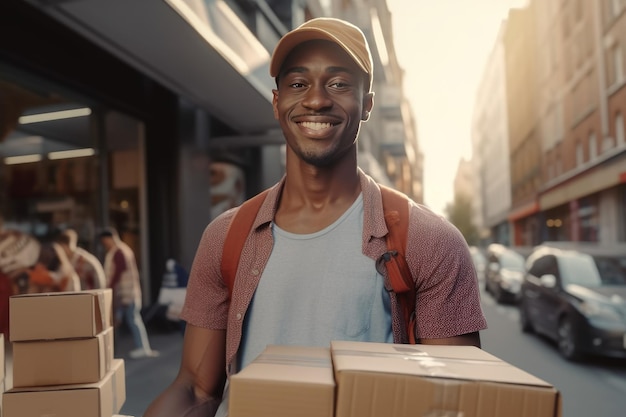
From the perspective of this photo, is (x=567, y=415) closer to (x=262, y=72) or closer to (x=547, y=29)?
(x=262, y=72)

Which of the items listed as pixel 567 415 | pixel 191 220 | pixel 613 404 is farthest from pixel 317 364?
pixel 191 220

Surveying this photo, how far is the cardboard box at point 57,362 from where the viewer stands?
2369mm

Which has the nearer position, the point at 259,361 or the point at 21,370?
the point at 259,361

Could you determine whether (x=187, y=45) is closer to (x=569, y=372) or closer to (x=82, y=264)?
(x=82, y=264)

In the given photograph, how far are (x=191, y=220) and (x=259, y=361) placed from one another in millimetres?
10398

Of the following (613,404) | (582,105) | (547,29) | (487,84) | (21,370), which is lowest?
(613,404)

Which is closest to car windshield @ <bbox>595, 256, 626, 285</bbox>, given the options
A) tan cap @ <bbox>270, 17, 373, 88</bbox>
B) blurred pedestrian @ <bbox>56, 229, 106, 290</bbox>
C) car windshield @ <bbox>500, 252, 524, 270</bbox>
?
blurred pedestrian @ <bbox>56, 229, 106, 290</bbox>

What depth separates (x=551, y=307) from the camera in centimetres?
976

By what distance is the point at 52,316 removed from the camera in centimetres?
238

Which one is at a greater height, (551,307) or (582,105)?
(582,105)

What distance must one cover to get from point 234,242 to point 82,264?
6616mm

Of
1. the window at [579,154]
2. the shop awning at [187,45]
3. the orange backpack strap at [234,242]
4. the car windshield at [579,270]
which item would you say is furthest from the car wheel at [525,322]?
the window at [579,154]

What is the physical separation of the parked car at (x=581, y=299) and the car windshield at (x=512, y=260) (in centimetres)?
707

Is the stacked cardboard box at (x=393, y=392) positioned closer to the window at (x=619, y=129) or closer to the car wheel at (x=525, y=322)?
the car wheel at (x=525, y=322)
